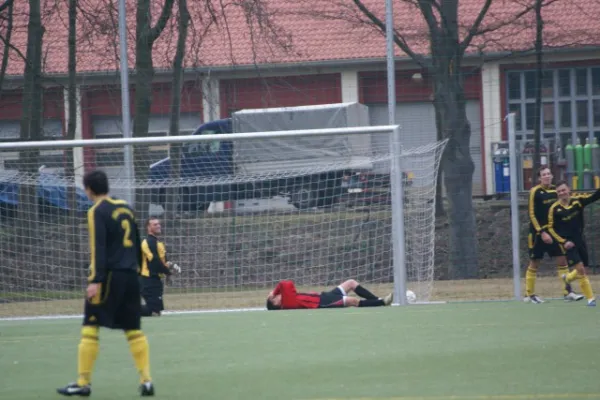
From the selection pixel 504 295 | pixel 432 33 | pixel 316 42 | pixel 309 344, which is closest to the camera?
pixel 309 344

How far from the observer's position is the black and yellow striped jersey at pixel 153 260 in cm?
1404

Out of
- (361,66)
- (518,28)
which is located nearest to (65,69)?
(361,66)

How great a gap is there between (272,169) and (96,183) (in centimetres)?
924

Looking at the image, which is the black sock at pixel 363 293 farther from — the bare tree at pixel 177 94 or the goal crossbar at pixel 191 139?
the bare tree at pixel 177 94

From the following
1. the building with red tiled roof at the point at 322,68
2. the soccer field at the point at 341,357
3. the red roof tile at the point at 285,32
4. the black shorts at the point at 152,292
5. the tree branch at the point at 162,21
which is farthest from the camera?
the tree branch at the point at 162,21

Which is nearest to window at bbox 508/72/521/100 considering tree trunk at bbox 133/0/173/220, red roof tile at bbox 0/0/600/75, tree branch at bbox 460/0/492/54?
red roof tile at bbox 0/0/600/75

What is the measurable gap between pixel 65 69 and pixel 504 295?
852 centimetres

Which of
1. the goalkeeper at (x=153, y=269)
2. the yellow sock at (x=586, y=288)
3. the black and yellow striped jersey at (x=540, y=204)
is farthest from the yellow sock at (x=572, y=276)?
the goalkeeper at (x=153, y=269)

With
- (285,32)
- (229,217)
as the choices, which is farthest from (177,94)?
(229,217)

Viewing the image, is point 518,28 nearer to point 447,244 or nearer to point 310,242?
point 447,244

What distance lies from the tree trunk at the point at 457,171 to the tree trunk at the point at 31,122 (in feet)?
21.9

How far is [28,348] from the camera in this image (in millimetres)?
10312

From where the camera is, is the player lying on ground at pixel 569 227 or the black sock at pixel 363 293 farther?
the black sock at pixel 363 293

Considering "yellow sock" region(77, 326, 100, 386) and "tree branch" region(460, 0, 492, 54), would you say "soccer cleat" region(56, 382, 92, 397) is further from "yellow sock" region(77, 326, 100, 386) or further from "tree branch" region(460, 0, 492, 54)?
"tree branch" region(460, 0, 492, 54)
